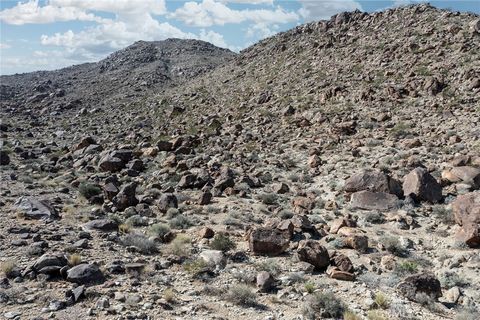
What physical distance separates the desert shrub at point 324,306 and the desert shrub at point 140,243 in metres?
4.72

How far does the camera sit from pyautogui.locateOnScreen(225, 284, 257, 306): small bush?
889 cm

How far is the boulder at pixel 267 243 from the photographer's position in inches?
441

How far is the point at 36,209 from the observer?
14.8m

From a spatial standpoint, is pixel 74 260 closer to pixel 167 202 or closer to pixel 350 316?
pixel 167 202

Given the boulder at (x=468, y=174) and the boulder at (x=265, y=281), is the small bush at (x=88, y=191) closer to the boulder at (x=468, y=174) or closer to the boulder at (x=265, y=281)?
the boulder at (x=265, y=281)

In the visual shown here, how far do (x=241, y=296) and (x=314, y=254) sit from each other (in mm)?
2376

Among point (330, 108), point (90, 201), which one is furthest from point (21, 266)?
point (330, 108)

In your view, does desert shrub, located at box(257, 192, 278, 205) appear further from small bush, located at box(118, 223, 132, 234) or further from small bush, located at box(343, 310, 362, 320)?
small bush, located at box(343, 310, 362, 320)

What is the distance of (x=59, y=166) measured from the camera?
24.2 meters

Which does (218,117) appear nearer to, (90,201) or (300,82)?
(300,82)

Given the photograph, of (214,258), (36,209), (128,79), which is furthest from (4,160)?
(128,79)

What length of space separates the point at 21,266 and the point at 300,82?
27994 mm

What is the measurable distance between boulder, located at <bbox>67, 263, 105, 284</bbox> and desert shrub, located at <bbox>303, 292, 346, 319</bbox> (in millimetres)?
4499

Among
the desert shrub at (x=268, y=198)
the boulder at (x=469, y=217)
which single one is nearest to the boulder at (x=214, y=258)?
the desert shrub at (x=268, y=198)
